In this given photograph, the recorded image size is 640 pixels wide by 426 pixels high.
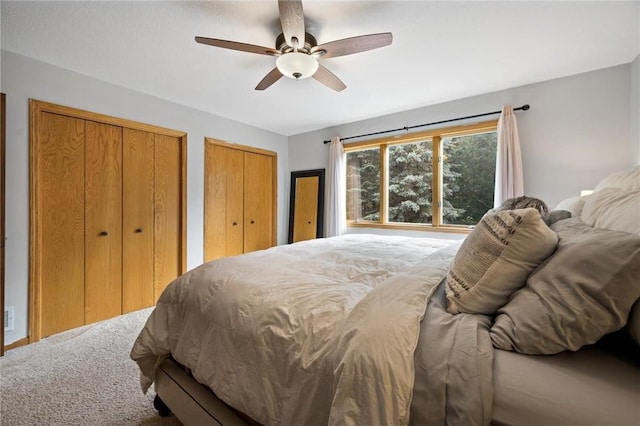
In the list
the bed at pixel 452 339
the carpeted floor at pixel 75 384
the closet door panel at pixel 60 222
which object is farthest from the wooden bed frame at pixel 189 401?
the closet door panel at pixel 60 222

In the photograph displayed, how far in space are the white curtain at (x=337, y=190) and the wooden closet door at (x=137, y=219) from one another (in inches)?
93.7

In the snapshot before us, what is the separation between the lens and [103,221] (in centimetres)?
266

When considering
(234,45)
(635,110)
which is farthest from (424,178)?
(234,45)

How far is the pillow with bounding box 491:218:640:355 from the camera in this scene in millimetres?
621

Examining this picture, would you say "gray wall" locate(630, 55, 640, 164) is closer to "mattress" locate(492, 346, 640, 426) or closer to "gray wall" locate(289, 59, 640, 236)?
"gray wall" locate(289, 59, 640, 236)

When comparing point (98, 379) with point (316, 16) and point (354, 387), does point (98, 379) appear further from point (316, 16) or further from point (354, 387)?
point (316, 16)

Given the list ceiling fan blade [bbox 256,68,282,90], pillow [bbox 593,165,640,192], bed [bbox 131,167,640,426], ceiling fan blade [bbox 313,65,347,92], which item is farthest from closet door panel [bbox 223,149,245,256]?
pillow [bbox 593,165,640,192]

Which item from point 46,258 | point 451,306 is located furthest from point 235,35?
point 46,258

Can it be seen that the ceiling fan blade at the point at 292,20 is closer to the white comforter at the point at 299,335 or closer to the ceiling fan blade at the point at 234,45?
the ceiling fan blade at the point at 234,45

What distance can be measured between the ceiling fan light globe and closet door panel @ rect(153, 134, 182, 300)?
2097 millimetres

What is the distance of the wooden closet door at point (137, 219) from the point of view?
282 centimetres

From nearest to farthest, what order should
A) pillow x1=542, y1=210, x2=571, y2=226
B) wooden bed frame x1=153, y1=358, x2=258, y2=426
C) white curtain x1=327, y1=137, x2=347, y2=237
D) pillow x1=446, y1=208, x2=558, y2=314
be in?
pillow x1=446, y1=208, x2=558, y2=314, wooden bed frame x1=153, y1=358, x2=258, y2=426, pillow x1=542, y1=210, x2=571, y2=226, white curtain x1=327, y1=137, x2=347, y2=237

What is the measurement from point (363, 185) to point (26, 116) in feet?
12.2

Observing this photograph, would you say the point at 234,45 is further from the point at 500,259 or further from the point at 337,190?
the point at 337,190
